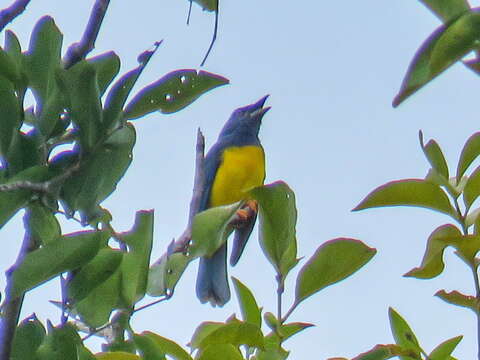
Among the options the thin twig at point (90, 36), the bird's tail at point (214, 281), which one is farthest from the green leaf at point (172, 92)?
the bird's tail at point (214, 281)

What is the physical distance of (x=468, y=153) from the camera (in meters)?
1.37

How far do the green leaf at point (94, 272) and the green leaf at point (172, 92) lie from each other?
0.21m

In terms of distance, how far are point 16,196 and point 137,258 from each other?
20cm

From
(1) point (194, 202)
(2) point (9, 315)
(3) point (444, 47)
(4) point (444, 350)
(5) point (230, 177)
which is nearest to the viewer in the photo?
(3) point (444, 47)

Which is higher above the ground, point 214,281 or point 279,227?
point 279,227

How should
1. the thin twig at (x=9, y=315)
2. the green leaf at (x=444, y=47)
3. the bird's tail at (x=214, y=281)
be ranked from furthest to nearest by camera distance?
the bird's tail at (x=214, y=281) → the thin twig at (x=9, y=315) → the green leaf at (x=444, y=47)

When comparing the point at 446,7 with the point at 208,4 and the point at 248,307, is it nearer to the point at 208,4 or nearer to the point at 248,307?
the point at 208,4

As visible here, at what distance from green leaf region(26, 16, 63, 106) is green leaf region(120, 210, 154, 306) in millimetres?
215

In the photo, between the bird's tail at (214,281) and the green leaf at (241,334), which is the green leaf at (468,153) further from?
the bird's tail at (214,281)

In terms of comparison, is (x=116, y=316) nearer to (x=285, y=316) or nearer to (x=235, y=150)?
(x=285, y=316)

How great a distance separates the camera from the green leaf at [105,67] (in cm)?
118

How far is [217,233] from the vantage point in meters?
1.21

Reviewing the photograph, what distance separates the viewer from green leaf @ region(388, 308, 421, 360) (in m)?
1.50

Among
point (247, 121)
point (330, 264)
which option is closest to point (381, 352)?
point (330, 264)
